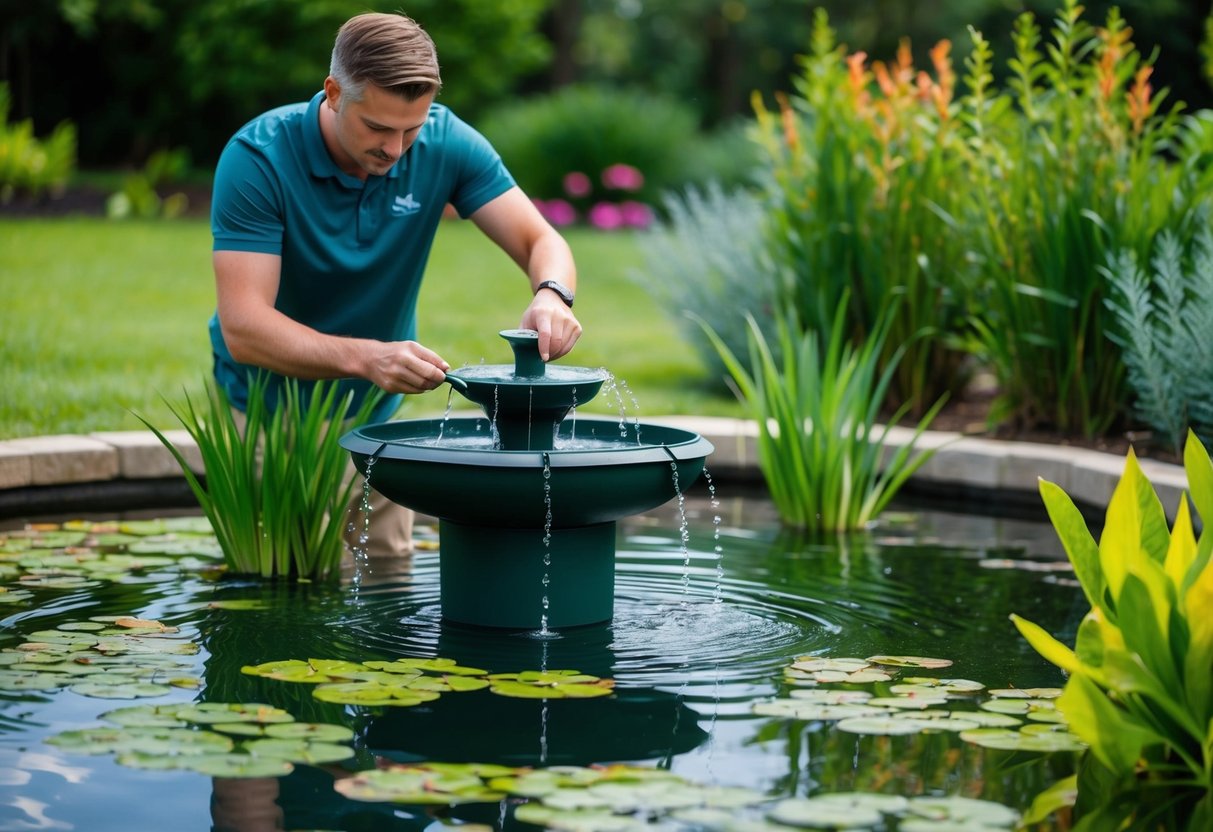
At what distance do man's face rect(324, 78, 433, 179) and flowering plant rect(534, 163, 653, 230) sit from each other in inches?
494

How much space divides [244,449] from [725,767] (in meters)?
1.94

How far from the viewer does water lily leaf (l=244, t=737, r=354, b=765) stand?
9.53ft

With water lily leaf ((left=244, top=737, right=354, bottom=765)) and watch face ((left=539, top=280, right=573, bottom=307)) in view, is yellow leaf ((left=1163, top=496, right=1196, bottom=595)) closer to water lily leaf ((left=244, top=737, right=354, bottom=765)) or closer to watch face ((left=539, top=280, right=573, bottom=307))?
water lily leaf ((left=244, top=737, right=354, bottom=765))

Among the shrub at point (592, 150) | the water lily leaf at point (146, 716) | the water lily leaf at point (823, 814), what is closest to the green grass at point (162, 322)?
the water lily leaf at point (146, 716)

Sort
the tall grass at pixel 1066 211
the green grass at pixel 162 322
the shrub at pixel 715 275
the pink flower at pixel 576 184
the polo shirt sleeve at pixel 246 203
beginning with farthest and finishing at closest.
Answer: the pink flower at pixel 576 184
the shrub at pixel 715 275
the green grass at pixel 162 322
the tall grass at pixel 1066 211
the polo shirt sleeve at pixel 246 203

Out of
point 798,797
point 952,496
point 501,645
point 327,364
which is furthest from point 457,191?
point 952,496

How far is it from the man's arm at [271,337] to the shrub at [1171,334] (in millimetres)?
2798

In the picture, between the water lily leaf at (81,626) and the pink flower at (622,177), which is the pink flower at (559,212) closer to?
the pink flower at (622,177)

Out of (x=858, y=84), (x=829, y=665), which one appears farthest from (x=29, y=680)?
(x=858, y=84)

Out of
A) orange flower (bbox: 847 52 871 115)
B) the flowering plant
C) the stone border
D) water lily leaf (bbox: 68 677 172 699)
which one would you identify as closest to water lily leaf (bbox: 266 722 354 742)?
water lily leaf (bbox: 68 677 172 699)

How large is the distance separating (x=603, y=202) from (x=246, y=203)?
14.2m

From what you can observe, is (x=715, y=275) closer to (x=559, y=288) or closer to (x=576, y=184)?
(x=559, y=288)

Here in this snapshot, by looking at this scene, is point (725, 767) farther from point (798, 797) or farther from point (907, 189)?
point (907, 189)

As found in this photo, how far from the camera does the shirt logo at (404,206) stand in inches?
167
